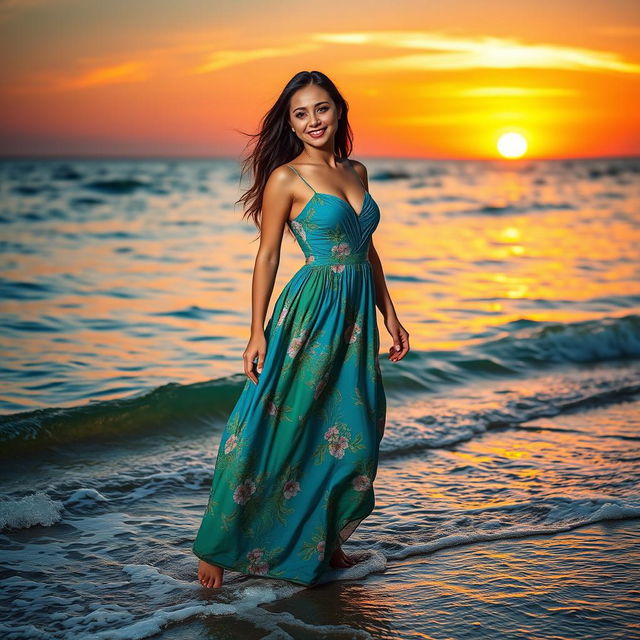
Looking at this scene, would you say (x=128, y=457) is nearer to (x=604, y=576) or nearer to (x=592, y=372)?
(x=604, y=576)

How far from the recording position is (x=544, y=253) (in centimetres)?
1642

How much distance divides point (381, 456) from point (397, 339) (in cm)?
193

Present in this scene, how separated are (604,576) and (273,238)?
1.96 meters

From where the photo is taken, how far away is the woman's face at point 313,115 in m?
3.56

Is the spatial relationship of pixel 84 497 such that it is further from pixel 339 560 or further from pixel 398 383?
pixel 398 383

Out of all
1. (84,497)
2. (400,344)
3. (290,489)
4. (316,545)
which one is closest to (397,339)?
(400,344)

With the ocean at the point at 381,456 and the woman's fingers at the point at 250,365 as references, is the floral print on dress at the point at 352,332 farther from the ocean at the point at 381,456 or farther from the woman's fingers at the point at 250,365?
the ocean at the point at 381,456

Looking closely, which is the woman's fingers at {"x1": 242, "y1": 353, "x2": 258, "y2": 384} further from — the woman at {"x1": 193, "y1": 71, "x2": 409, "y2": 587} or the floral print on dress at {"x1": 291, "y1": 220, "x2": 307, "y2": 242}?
the floral print on dress at {"x1": 291, "y1": 220, "x2": 307, "y2": 242}

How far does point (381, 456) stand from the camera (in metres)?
5.66

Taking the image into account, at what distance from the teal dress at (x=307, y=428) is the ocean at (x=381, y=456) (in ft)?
0.72

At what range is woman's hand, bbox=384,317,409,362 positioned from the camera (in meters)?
3.86

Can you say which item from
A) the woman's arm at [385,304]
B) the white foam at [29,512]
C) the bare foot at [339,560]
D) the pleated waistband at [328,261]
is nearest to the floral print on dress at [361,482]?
the bare foot at [339,560]

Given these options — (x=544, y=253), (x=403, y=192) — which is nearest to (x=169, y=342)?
(x=544, y=253)

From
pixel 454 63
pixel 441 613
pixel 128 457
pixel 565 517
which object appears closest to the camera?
pixel 441 613
